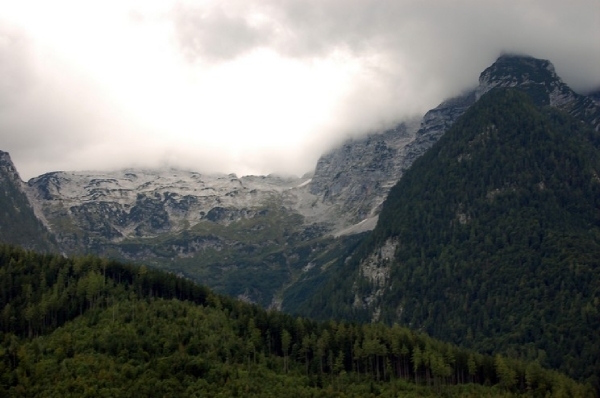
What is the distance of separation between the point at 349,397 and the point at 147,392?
58018mm

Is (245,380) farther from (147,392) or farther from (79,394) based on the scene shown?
(79,394)

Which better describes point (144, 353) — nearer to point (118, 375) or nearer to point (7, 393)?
point (118, 375)

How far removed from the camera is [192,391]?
185 metres

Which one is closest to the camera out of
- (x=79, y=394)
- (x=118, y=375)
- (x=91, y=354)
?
(x=79, y=394)

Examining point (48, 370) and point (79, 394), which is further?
point (48, 370)

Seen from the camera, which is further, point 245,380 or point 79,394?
point 245,380

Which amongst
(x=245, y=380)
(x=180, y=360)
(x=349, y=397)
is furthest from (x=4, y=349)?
(x=349, y=397)

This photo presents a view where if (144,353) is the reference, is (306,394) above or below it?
below

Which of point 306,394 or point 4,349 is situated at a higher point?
point 4,349

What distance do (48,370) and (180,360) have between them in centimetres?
3566

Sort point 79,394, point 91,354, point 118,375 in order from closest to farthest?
point 79,394 → point 118,375 → point 91,354

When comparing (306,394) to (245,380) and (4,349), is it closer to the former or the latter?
(245,380)

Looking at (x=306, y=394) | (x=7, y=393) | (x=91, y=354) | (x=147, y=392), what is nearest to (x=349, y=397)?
(x=306, y=394)

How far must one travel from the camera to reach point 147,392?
587 ft
